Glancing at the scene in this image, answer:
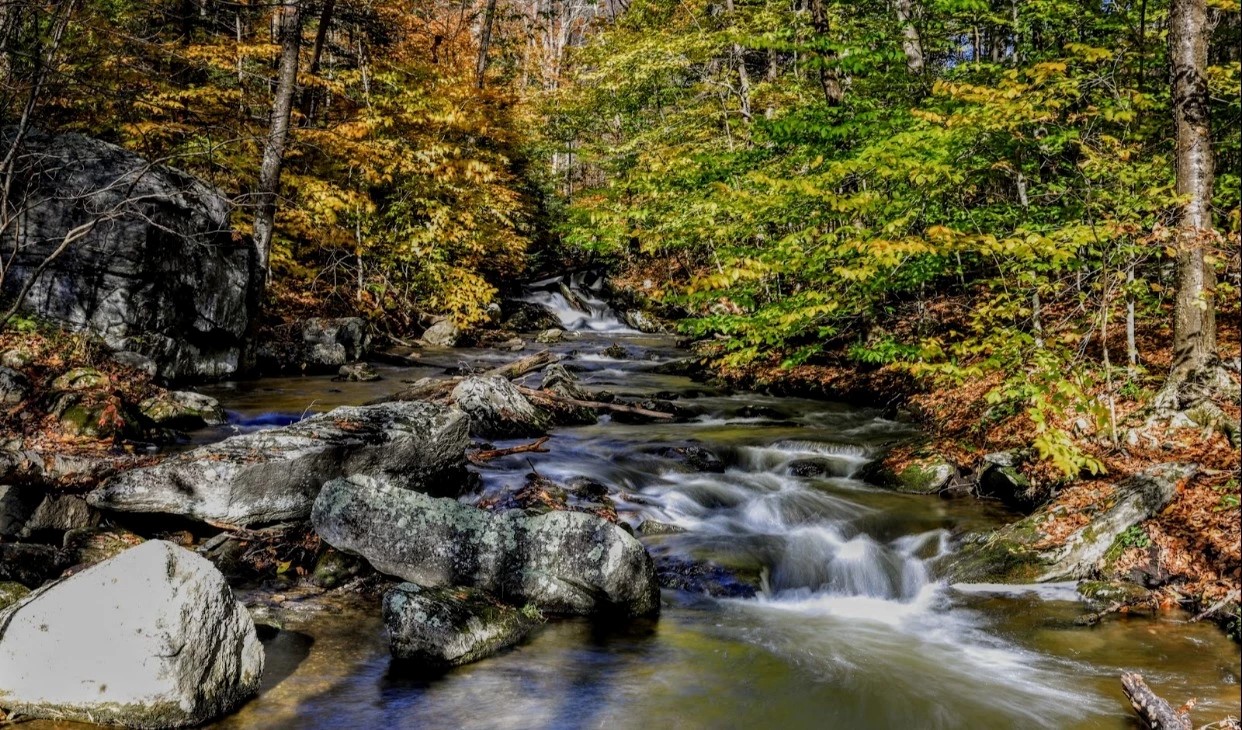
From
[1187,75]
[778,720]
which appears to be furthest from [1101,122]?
[778,720]

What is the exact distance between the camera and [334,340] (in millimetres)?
14930

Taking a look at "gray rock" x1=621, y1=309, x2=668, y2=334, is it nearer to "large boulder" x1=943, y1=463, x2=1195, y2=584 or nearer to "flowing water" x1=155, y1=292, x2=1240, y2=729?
"flowing water" x1=155, y1=292, x2=1240, y2=729

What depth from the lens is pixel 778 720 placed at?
14.2 feet

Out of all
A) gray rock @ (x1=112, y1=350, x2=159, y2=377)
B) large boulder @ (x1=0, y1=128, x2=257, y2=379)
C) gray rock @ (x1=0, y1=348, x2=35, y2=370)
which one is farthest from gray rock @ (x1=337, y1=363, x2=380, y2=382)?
gray rock @ (x1=0, y1=348, x2=35, y2=370)

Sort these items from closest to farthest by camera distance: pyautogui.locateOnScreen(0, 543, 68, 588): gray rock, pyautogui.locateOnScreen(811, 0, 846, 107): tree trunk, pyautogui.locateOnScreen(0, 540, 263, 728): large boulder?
pyautogui.locateOnScreen(0, 540, 263, 728): large boulder
pyautogui.locateOnScreen(0, 543, 68, 588): gray rock
pyautogui.locateOnScreen(811, 0, 846, 107): tree trunk

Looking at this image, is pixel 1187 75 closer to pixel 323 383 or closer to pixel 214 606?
pixel 214 606

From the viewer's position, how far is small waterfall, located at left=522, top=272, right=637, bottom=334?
24.0 metres

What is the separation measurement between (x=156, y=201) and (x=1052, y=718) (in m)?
13.4

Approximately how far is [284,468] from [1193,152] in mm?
8751

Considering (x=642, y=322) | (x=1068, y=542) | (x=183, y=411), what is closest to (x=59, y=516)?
(x=183, y=411)

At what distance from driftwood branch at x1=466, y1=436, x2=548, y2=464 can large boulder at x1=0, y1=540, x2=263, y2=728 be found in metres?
4.72

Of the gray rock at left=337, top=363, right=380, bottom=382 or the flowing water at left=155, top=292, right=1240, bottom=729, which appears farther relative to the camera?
the gray rock at left=337, top=363, right=380, bottom=382

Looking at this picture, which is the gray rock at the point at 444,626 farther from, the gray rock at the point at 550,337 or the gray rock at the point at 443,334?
the gray rock at the point at 550,337

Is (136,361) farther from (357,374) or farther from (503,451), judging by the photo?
(503,451)
